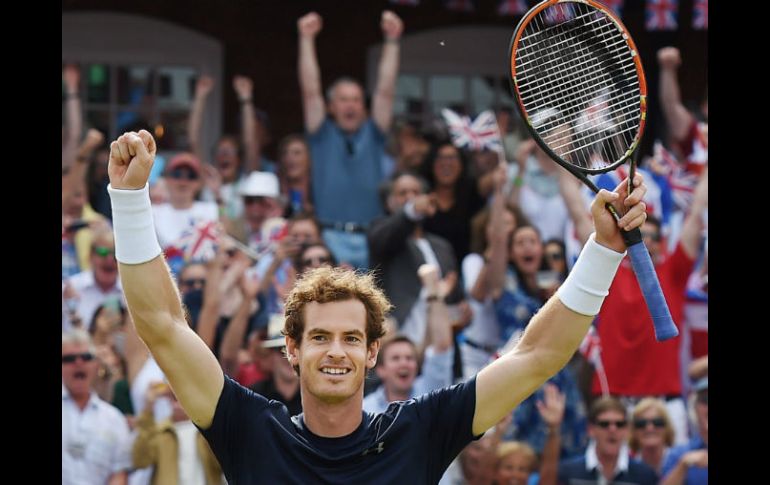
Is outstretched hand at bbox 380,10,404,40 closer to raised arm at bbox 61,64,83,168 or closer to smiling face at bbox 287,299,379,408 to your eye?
raised arm at bbox 61,64,83,168

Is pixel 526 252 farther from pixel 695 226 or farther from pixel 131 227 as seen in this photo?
pixel 131 227

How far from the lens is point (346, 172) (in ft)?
27.2

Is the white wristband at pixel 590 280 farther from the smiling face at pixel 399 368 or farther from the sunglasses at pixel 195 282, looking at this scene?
the sunglasses at pixel 195 282

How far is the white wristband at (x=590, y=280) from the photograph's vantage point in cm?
365

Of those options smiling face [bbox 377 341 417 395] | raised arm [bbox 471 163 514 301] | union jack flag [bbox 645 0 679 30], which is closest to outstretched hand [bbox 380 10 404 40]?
raised arm [bbox 471 163 514 301]

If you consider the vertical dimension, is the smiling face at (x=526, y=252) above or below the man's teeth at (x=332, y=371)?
above

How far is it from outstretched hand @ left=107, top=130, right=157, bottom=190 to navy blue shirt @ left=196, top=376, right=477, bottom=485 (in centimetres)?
57

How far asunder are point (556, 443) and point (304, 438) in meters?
3.91

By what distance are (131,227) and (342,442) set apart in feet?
2.50

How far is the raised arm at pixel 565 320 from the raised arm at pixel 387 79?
4.84m

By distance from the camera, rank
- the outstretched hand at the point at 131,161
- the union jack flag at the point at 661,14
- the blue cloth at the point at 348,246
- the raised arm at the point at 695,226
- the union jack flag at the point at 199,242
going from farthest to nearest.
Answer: the union jack flag at the point at 661,14
the blue cloth at the point at 348,246
the union jack flag at the point at 199,242
the raised arm at the point at 695,226
the outstretched hand at the point at 131,161

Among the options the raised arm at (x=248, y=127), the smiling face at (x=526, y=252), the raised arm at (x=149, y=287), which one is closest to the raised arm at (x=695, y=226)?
the smiling face at (x=526, y=252)

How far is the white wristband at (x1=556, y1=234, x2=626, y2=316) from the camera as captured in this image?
365cm

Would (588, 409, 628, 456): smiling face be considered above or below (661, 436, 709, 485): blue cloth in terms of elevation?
above
